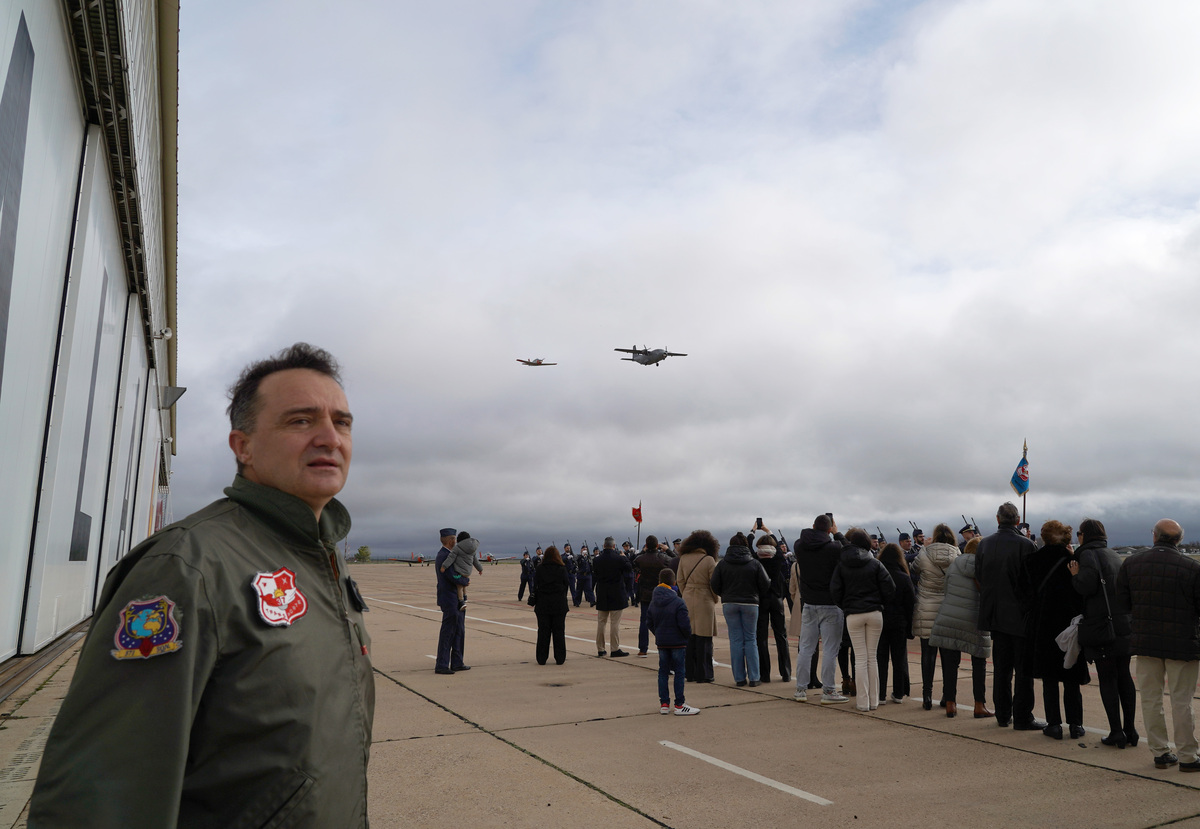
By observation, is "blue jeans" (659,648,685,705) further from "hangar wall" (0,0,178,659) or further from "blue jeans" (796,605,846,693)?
"hangar wall" (0,0,178,659)

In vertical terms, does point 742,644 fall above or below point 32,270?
below

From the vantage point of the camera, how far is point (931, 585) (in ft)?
28.5

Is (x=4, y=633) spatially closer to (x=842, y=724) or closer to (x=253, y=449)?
(x=253, y=449)

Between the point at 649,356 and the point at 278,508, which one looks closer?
the point at 278,508

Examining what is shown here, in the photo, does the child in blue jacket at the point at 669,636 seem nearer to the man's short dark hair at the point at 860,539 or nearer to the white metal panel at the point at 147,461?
the man's short dark hair at the point at 860,539

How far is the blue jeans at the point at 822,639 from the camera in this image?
8.82 meters

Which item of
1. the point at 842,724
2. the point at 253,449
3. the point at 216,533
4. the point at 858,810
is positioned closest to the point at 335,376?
the point at 253,449

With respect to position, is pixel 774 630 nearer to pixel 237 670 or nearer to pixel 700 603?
pixel 700 603

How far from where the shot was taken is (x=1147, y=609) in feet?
21.2

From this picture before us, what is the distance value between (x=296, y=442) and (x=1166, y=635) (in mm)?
7280

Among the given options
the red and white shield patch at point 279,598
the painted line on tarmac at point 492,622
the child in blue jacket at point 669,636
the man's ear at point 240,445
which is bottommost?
the painted line on tarmac at point 492,622

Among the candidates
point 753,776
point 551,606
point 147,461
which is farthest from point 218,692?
point 147,461

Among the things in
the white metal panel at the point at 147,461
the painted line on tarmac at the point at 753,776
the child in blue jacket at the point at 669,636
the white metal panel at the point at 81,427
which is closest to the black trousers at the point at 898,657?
the child in blue jacket at the point at 669,636

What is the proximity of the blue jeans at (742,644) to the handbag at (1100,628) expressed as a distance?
364 centimetres
